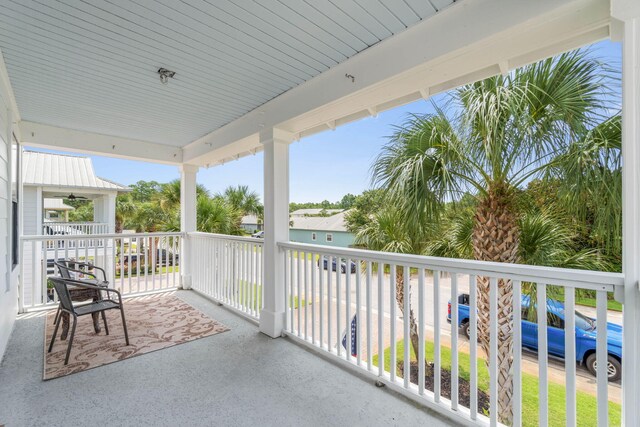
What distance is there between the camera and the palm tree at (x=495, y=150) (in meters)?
2.18

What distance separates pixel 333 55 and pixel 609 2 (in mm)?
1542

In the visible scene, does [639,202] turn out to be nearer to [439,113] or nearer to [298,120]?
[439,113]

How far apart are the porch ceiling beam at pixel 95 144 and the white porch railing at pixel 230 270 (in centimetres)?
141

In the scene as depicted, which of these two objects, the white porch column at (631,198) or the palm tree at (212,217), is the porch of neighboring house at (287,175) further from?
the palm tree at (212,217)

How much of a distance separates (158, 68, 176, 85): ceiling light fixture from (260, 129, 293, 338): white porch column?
1.01 metres

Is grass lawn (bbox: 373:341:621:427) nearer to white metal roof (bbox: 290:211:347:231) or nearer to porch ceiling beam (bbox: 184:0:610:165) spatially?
white metal roof (bbox: 290:211:347:231)

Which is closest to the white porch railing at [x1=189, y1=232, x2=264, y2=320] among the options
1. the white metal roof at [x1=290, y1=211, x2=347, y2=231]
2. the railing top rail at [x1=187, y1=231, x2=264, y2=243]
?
the railing top rail at [x1=187, y1=231, x2=264, y2=243]

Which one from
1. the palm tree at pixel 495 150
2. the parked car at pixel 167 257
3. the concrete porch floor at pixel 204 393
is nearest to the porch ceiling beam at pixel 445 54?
the palm tree at pixel 495 150

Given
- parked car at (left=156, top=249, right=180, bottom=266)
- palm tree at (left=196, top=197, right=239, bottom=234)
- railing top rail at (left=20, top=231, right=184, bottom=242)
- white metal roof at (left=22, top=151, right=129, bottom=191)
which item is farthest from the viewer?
white metal roof at (left=22, top=151, right=129, bottom=191)

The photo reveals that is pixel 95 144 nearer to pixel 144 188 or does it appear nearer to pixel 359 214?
pixel 359 214

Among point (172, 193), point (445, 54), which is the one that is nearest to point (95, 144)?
point (445, 54)

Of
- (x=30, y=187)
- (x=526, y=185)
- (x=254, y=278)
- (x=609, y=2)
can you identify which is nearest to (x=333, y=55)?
(x=609, y=2)

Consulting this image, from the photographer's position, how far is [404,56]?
2.00 m

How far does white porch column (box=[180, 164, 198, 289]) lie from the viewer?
5.20m
